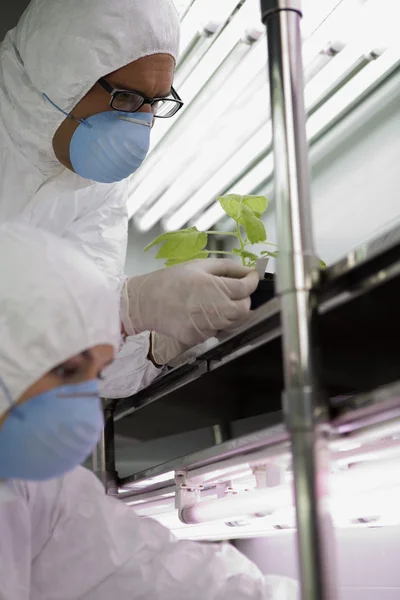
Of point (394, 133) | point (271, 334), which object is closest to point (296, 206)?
point (271, 334)

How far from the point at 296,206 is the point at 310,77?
1044mm

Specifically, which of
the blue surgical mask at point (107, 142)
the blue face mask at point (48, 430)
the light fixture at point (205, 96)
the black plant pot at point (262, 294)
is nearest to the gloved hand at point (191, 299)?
the black plant pot at point (262, 294)

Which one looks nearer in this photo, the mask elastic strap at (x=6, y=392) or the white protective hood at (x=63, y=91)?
the mask elastic strap at (x=6, y=392)

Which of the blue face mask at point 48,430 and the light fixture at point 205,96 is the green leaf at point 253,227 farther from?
the light fixture at point 205,96

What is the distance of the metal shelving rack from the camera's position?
0.80 metres

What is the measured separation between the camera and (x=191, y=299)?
1149 millimetres

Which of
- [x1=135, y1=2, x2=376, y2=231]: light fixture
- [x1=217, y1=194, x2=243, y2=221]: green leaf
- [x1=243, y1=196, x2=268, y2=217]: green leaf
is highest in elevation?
[x1=135, y1=2, x2=376, y2=231]: light fixture

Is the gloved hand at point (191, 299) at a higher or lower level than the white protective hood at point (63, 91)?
lower

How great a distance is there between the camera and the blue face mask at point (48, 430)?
96cm

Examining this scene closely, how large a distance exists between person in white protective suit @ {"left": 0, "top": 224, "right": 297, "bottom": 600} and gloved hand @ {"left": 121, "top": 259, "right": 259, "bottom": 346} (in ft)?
0.51

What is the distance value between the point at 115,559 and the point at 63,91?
972 mm

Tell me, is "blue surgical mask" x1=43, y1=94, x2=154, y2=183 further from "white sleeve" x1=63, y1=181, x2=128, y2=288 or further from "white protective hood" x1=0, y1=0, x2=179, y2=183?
"white sleeve" x1=63, y1=181, x2=128, y2=288

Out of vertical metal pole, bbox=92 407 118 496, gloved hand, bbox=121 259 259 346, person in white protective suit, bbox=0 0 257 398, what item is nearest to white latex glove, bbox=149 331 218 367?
person in white protective suit, bbox=0 0 257 398

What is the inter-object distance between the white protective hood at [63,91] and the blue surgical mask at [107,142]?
6 centimetres
